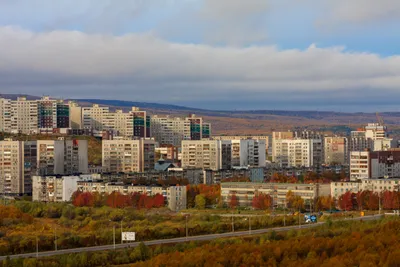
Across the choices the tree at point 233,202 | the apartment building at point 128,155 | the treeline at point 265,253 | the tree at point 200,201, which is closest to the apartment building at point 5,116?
the apartment building at point 128,155

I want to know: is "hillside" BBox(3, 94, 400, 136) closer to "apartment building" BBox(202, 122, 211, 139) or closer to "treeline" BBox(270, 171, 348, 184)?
"apartment building" BBox(202, 122, 211, 139)

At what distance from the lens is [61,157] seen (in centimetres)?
5459

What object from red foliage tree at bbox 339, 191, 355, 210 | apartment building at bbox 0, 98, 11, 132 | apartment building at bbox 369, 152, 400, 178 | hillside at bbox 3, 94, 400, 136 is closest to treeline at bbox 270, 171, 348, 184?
apartment building at bbox 369, 152, 400, 178

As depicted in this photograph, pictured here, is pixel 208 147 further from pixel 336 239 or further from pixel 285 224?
pixel 336 239

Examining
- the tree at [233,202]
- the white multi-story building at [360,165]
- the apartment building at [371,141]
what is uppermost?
the apartment building at [371,141]

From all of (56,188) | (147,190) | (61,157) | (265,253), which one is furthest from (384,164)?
(265,253)

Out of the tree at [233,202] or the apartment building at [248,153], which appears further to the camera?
the apartment building at [248,153]

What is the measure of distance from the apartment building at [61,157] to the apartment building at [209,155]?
9094 millimetres

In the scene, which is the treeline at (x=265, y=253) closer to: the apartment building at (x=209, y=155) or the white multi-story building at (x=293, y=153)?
the apartment building at (x=209, y=155)

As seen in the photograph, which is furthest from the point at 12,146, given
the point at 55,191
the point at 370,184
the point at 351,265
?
the point at 351,265

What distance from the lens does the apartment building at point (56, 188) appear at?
158 ft

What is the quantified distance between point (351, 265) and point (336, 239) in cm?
376

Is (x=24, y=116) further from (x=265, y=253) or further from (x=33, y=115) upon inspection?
(x=265, y=253)

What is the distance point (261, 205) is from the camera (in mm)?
44375
